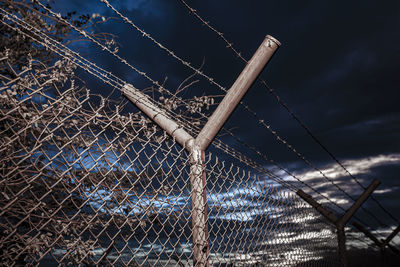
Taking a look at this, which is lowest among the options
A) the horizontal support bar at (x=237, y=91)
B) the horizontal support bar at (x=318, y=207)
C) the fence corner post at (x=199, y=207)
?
the fence corner post at (x=199, y=207)

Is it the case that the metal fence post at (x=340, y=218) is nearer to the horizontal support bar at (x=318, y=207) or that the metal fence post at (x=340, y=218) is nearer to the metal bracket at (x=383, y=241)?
the horizontal support bar at (x=318, y=207)

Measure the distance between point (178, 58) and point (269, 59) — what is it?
2.48ft

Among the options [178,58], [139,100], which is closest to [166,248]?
[139,100]

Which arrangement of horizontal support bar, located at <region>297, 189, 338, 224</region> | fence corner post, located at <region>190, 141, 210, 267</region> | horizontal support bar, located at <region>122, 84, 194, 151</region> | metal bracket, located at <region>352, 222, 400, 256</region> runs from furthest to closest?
metal bracket, located at <region>352, 222, 400, 256</region> → horizontal support bar, located at <region>297, 189, 338, 224</region> → horizontal support bar, located at <region>122, 84, 194, 151</region> → fence corner post, located at <region>190, 141, 210, 267</region>

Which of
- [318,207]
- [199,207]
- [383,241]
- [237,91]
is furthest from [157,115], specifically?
[383,241]

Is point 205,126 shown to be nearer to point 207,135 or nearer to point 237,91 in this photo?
point 207,135

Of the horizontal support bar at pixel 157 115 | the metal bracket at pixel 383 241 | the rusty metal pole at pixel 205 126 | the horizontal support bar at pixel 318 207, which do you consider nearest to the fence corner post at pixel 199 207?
the rusty metal pole at pixel 205 126

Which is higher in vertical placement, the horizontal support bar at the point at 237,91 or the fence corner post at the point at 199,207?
the horizontal support bar at the point at 237,91

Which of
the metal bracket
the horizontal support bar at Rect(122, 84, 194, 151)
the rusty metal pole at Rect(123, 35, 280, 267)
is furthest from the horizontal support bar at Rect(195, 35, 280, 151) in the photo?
the metal bracket

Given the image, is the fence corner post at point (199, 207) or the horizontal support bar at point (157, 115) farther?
the horizontal support bar at point (157, 115)

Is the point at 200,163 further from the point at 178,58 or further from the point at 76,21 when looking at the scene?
the point at 76,21

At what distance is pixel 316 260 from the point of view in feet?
13.0

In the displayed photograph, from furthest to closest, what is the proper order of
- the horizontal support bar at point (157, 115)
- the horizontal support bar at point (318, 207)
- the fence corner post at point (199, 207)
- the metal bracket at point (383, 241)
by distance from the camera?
the metal bracket at point (383, 241)
the horizontal support bar at point (318, 207)
the horizontal support bar at point (157, 115)
the fence corner post at point (199, 207)

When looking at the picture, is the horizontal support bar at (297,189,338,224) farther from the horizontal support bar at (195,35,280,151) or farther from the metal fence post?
the horizontal support bar at (195,35,280,151)
